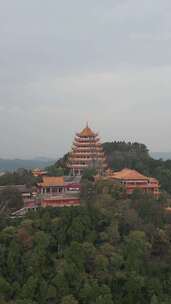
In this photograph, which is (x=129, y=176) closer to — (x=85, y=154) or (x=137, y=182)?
(x=137, y=182)

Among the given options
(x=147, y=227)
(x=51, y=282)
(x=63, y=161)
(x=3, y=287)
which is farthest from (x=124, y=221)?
(x=63, y=161)

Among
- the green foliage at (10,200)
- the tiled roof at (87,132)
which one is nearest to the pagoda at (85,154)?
the tiled roof at (87,132)

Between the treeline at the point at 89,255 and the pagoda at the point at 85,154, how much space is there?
35.0 ft

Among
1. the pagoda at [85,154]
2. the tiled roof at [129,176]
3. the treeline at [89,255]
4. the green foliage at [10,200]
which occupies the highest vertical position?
the pagoda at [85,154]

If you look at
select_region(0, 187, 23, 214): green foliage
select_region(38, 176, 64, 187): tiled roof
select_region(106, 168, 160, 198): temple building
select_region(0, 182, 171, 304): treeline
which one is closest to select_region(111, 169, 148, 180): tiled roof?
select_region(106, 168, 160, 198): temple building

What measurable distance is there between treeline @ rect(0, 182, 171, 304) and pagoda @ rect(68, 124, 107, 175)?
1066cm

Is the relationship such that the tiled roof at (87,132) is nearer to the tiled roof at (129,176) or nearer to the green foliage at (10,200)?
the tiled roof at (129,176)

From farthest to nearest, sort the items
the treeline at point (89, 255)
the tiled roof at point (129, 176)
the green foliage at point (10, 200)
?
the tiled roof at point (129, 176) < the green foliage at point (10, 200) < the treeline at point (89, 255)

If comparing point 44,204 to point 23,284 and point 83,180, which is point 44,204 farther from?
point 23,284

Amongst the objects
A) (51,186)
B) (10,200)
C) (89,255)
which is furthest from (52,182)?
(89,255)

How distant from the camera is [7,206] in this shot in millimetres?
32094

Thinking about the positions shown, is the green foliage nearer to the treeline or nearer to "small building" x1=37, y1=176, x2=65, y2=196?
the treeline

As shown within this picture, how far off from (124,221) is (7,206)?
7.15 meters

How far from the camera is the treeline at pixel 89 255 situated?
2433cm
